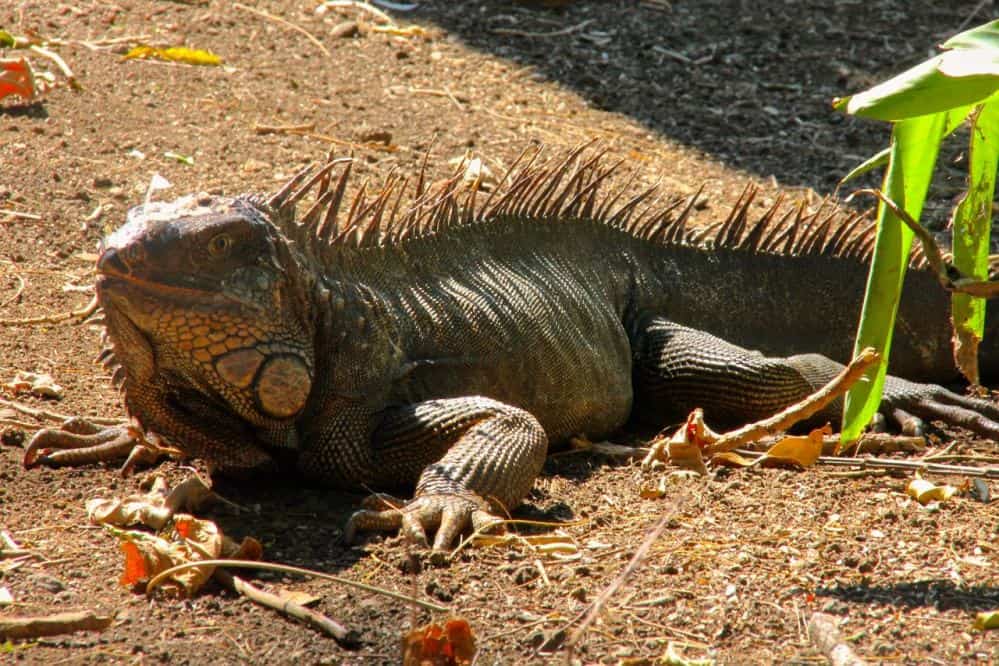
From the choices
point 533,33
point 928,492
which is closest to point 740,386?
point 928,492

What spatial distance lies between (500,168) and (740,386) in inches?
116

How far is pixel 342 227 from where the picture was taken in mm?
5266

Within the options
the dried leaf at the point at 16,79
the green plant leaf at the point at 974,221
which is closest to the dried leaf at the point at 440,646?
the green plant leaf at the point at 974,221

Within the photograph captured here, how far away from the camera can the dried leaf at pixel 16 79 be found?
26.8ft

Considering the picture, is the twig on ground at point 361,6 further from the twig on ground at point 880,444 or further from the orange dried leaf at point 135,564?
the orange dried leaf at point 135,564

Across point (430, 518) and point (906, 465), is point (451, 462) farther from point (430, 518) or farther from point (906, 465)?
point (906, 465)

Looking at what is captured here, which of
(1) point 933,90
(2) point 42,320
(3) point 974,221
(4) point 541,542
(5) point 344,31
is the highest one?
(1) point 933,90

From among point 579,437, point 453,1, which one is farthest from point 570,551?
point 453,1

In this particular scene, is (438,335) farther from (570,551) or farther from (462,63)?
(462,63)

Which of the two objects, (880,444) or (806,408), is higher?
(806,408)

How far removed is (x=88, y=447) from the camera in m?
5.16

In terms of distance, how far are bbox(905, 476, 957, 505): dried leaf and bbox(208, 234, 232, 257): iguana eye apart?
2.69 meters

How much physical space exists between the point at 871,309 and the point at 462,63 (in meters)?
7.31

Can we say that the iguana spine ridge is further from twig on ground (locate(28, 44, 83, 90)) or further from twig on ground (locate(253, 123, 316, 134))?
twig on ground (locate(28, 44, 83, 90))
